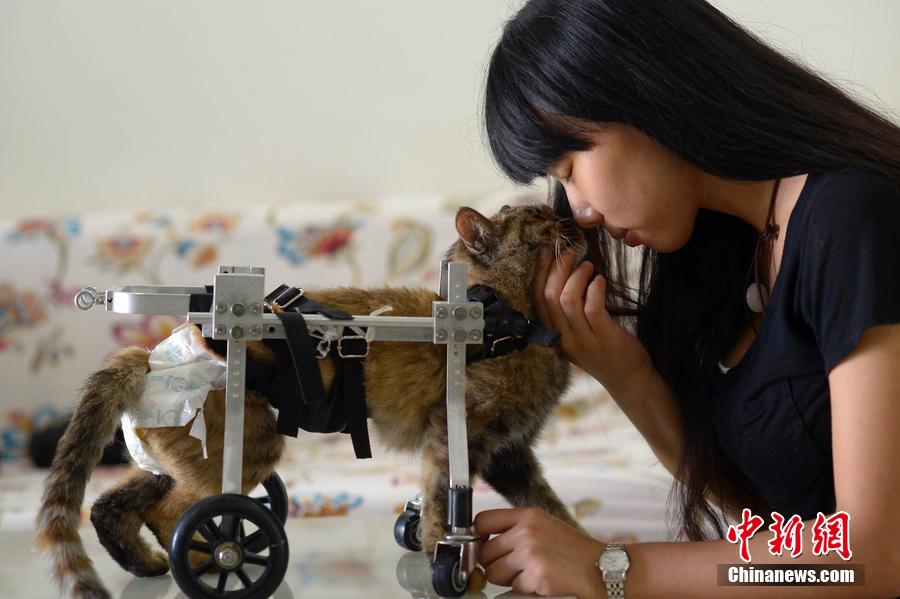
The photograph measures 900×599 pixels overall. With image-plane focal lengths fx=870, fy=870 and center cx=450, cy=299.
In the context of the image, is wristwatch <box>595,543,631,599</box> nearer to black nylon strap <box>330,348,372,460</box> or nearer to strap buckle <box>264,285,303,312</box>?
black nylon strap <box>330,348,372,460</box>

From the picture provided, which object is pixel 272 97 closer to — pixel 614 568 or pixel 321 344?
pixel 321 344

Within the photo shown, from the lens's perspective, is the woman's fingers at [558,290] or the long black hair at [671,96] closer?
the long black hair at [671,96]

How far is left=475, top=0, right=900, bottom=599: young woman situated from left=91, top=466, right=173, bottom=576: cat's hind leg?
1.28ft

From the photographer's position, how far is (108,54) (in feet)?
8.81

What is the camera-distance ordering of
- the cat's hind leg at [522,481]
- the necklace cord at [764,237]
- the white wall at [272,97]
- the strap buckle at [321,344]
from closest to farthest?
1. the strap buckle at [321,344]
2. the necklace cord at [764,237]
3. the cat's hind leg at [522,481]
4. the white wall at [272,97]

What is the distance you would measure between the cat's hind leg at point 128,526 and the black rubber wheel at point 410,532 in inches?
11.9

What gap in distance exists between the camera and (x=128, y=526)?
1.00m

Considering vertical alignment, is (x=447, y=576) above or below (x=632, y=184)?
below

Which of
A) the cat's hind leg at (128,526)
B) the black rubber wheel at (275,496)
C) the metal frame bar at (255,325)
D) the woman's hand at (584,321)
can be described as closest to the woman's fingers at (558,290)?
the woman's hand at (584,321)

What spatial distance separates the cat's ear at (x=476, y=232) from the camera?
1209 mm

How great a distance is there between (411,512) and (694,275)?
509 mm

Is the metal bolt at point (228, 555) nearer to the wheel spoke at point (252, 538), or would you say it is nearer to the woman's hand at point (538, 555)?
the wheel spoke at point (252, 538)

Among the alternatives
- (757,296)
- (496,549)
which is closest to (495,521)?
(496,549)

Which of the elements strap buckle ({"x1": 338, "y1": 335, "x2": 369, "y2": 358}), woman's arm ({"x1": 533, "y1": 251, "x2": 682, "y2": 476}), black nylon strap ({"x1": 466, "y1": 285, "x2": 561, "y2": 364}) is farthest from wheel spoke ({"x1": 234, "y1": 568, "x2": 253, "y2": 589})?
woman's arm ({"x1": 533, "y1": 251, "x2": 682, "y2": 476})
